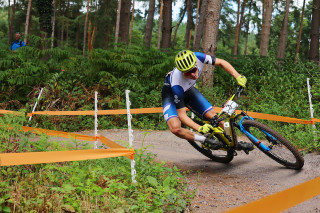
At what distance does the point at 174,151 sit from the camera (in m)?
7.18

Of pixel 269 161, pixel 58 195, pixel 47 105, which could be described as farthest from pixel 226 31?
pixel 58 195

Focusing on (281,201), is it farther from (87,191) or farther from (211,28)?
(211,28)

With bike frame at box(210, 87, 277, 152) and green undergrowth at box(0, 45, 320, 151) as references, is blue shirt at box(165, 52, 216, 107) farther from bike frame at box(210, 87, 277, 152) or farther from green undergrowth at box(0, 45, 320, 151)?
green undergrowth at box(0, 45, 320, 151)

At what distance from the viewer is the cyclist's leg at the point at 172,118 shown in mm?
5301

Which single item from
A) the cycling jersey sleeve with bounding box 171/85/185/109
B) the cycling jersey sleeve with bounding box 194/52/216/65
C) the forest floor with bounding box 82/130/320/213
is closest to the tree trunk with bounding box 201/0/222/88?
the forest floor with bounding box 82/130/320/213

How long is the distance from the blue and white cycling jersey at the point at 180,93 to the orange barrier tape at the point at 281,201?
9.53ft

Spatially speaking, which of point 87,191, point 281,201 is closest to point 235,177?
point 87,191

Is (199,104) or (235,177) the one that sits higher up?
(199,104)

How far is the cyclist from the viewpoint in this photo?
5070 mm

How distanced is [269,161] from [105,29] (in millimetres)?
31910

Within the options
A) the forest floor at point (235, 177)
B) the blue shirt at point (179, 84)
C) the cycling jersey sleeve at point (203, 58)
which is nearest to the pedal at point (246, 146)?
the forest floor at point (235, 177)

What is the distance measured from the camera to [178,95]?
215 inches

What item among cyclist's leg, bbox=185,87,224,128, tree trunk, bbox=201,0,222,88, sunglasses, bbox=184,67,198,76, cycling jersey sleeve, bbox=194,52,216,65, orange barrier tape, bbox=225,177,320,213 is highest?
tree trunk, bbox=201,0,222,88

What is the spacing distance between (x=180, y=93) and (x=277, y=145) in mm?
1777
